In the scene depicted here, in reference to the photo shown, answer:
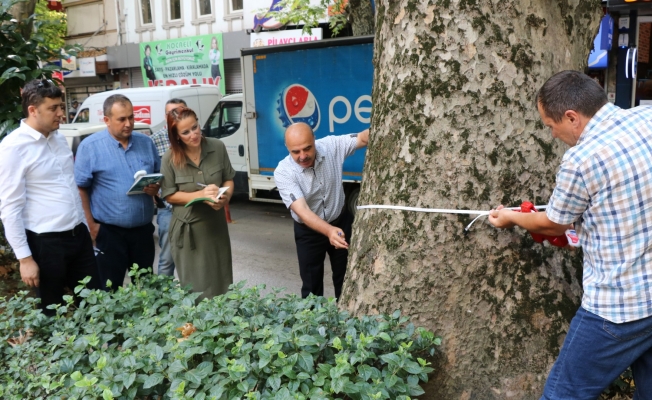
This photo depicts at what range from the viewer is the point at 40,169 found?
3.98 m

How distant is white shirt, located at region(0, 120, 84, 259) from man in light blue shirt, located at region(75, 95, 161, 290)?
295 mm

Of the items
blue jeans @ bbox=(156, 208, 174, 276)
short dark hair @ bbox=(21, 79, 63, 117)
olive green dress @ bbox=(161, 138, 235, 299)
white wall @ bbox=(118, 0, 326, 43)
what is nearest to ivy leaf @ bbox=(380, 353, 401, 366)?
olive green dress @ bbox=(161, 138, 235, 299)

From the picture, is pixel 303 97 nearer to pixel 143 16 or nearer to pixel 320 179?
pixel 320 179

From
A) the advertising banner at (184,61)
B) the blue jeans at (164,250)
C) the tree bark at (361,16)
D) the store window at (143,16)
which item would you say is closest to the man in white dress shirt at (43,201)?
the blue jeans at (164,250)

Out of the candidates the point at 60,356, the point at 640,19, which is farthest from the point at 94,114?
the point at 60,356

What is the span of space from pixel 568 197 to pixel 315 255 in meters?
2.47

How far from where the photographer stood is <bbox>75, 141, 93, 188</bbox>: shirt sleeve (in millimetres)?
4492

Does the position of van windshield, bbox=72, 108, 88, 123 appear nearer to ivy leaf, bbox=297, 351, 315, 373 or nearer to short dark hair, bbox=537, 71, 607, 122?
ivy leaf, bbox=297, 351, 315, 373

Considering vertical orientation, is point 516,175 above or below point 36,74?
below

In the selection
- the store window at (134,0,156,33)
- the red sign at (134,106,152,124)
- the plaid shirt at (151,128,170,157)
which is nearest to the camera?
the plaid shirt at (151,128,170,157)

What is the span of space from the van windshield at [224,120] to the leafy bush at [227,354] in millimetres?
8722

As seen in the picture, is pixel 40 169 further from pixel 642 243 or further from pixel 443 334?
pixel 642 243

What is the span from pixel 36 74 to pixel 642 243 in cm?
478

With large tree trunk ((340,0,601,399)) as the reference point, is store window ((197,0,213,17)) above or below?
above
